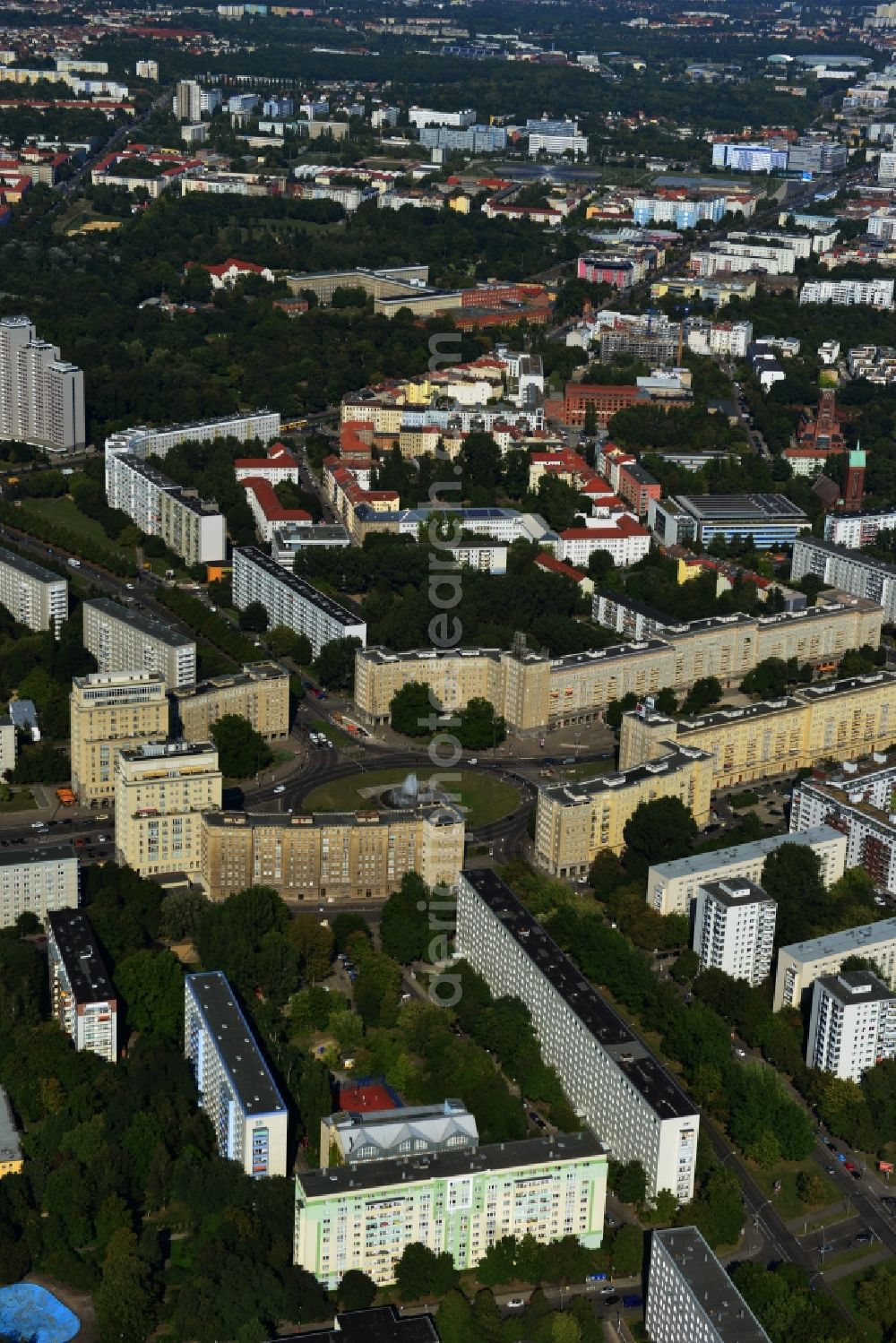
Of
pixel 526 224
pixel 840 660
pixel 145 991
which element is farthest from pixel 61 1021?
pixel 526 224

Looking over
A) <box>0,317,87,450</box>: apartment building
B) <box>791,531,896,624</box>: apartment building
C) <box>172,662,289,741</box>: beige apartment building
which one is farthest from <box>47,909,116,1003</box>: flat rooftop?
<box>0,317,87,450</box>: apartment building

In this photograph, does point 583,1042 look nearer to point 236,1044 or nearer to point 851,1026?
point 851,1026

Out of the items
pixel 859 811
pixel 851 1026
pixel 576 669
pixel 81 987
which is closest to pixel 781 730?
pixel 576 669

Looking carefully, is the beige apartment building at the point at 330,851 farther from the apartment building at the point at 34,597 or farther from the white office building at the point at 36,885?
the apartment building at the point at 34,597

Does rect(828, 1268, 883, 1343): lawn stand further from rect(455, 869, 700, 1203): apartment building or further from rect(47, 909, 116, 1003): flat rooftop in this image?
rect(47, 909, 116, 1003): flat rooftop

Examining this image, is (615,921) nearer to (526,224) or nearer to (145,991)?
(145,991)

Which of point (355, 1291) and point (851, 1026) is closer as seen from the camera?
point (355, 1291)

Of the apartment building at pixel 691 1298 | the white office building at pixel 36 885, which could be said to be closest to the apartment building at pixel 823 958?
the apartment building at pixel 691 1298
